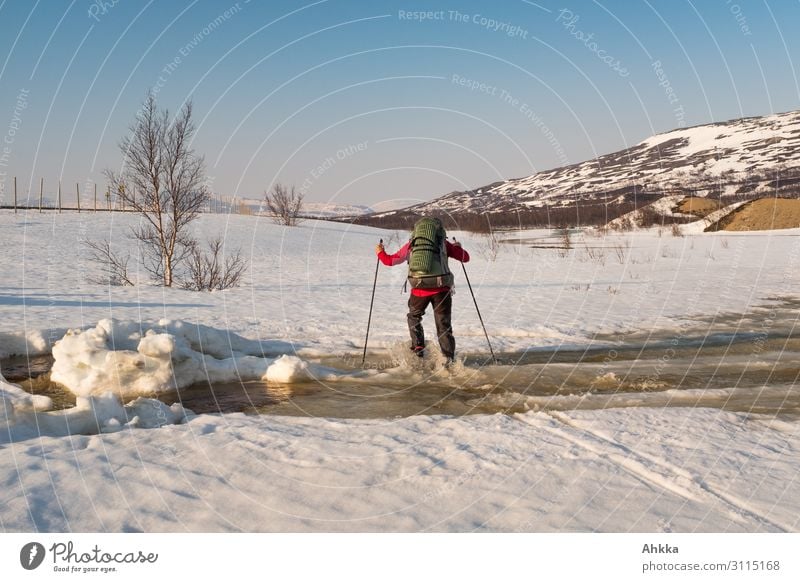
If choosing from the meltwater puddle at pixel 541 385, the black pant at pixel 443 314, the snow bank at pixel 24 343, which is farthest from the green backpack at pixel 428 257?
the snow bank at pixel 24 343

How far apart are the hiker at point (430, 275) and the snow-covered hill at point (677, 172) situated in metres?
71.6

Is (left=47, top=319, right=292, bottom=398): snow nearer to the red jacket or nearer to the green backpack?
the red jacket

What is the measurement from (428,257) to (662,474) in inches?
195

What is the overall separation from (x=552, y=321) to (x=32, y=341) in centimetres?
Result: 1022

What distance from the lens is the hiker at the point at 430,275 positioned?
8.94m

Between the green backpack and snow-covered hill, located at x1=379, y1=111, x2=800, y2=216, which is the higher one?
snow-covered hill, located at x1=379, y1=111, x2=800, y2=216

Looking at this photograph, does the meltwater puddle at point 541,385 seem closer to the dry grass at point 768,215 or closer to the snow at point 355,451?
the snow at point 355,451

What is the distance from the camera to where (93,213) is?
45094 millimetres

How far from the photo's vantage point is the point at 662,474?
4.66m

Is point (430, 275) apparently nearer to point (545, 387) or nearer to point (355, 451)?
point (545, 387)

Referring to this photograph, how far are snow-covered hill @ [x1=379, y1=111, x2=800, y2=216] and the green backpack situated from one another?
→ 71667 millimetres

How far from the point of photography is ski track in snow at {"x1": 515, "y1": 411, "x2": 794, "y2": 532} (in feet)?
13.1

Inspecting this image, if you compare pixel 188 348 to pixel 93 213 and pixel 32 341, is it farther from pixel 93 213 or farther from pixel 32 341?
pixel 93 213

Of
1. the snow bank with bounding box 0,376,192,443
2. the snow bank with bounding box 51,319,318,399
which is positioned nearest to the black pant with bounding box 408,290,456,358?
the snow bank with bounding box 51,319,318,399
